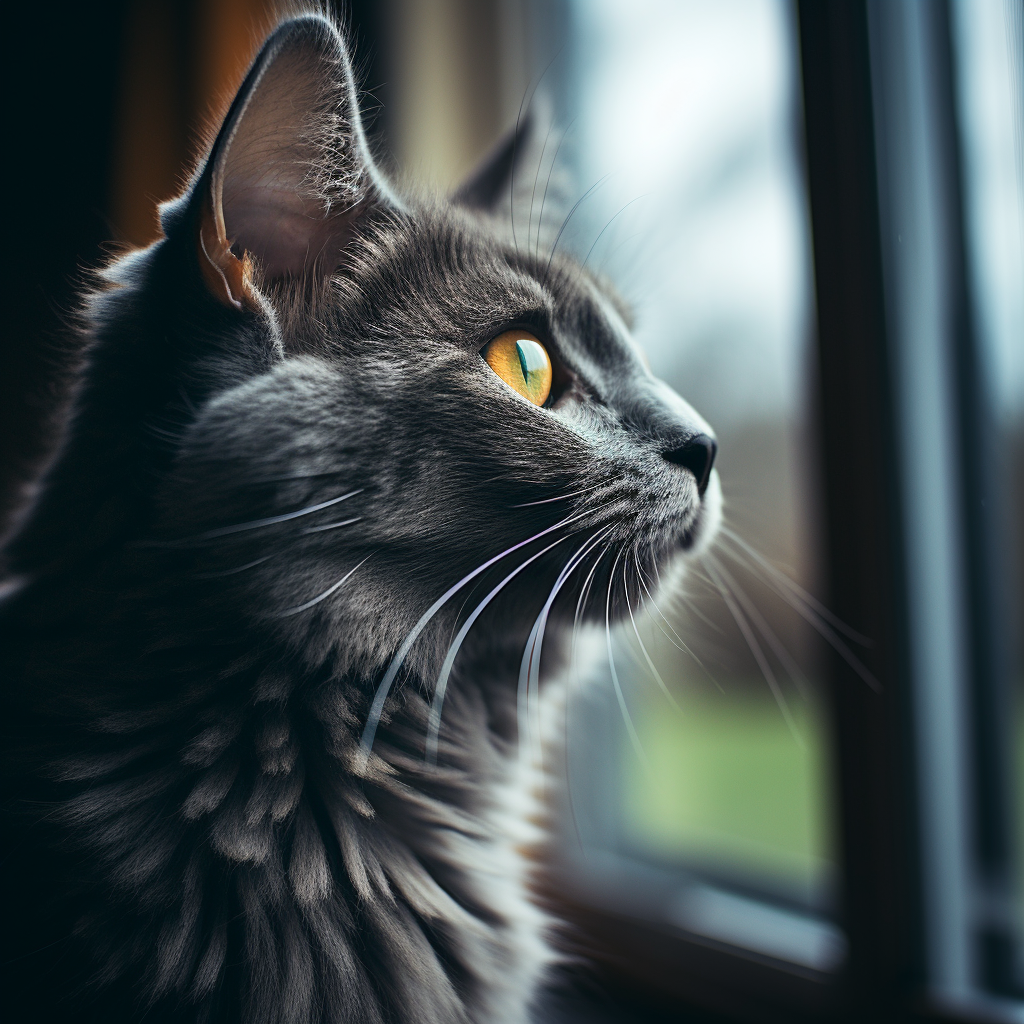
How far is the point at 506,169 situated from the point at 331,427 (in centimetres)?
23

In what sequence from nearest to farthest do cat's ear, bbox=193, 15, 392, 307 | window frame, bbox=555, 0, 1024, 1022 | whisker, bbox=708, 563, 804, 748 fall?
cat's ear, bbox=193, 15, 392, 307
whisker, bbox=708, 563, 804, 748
window frame, bbox=555, 0, 1024, 1022

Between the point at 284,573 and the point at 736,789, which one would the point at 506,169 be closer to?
the point at 284,573

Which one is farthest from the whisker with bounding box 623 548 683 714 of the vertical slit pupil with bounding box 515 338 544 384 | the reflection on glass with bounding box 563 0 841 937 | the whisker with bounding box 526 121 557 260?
the whisker with bounding box 526 121 557 260

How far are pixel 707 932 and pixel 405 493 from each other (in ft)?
2.75

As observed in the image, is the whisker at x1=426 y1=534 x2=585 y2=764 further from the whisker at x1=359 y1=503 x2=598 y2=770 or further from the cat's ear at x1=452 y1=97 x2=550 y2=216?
the cat's ear at x1=452 y1=97 x2=550 y2=216

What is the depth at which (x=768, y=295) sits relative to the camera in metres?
0.62

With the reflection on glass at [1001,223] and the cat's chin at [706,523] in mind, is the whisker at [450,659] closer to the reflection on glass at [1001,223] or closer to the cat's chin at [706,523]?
the cat's chin at [706,523]

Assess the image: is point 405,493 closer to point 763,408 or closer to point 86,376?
point 86,376

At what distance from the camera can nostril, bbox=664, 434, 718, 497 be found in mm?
377

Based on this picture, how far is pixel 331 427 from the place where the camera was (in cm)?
34

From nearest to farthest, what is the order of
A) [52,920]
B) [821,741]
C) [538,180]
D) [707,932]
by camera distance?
[52,920]
[538,180]
[821,741]
[707,932]

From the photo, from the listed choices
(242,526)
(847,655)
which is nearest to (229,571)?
(242,526)

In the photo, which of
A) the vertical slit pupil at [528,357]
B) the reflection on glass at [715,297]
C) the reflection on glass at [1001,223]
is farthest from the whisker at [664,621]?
the reflection on glass at [1001,223]

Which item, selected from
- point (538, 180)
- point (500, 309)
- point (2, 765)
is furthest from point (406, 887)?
point (538, 180)
